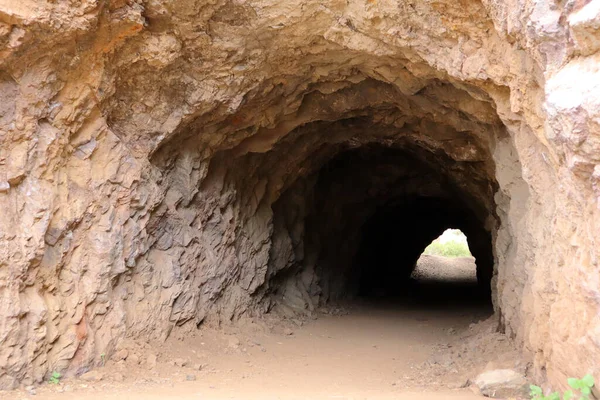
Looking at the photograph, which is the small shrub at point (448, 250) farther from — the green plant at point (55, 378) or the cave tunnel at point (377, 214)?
the green plant at point (55, 378)

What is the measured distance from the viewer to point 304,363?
21.6 ft

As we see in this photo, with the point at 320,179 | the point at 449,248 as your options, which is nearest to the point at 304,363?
the point at 320,179

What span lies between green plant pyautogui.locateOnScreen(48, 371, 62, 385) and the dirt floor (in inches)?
2.4

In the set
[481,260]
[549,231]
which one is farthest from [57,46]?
[481,260]

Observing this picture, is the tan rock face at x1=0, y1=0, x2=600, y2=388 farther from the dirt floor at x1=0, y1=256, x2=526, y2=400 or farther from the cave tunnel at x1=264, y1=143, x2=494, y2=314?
the cave tunnel at x1=264, y1=143, x2=494, y2=314

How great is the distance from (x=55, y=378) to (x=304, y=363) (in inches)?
113

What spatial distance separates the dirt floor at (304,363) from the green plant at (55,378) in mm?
60

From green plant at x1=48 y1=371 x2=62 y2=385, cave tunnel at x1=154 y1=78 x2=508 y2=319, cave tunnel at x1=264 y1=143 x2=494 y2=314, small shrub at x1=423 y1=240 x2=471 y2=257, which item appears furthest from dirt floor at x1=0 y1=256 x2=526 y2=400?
small shrub at x1=423 y1=240 x2=471 y2=257

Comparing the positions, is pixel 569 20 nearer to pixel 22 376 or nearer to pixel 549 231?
pixel 549 231

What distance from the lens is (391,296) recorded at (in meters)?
14.6

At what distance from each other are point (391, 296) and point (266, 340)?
7.75m

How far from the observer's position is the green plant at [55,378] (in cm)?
475

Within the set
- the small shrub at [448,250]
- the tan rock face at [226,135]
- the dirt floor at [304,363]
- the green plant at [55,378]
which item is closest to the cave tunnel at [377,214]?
the dirt floor at [304,363]

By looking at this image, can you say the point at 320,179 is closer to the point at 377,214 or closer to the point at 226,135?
the point at 377,214
